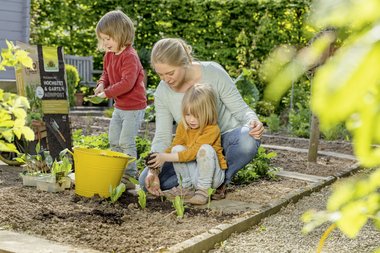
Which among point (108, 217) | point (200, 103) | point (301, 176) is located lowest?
point (301, 176)

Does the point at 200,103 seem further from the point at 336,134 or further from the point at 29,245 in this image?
the point at 336,134

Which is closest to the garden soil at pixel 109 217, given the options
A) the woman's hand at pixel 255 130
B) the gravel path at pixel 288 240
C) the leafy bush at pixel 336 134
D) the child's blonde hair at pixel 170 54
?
the gravel path at pixel 288 240

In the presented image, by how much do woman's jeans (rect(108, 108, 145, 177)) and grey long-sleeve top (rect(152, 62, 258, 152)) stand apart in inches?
20.4

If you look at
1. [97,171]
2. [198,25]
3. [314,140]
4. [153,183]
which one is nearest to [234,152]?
[153,183]

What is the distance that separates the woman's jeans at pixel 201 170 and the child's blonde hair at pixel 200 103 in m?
0.16

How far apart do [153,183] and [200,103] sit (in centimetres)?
55

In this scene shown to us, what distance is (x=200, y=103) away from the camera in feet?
11.1

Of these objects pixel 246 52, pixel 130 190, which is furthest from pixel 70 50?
pixel 130 190

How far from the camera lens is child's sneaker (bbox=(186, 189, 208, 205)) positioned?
3.38 metres

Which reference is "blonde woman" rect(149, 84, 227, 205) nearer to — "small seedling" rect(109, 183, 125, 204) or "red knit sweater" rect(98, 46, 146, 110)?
"small seedling" rect(109, 183, 125, 204)

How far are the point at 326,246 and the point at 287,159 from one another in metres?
2.73

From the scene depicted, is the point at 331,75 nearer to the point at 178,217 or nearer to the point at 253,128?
the point at 178,217

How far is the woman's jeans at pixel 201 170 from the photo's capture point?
339cm

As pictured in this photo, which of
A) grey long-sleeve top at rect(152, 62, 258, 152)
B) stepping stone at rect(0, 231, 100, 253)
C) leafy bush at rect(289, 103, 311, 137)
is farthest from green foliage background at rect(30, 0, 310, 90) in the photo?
stepping stone at rect(0, 231, 100, 253)
